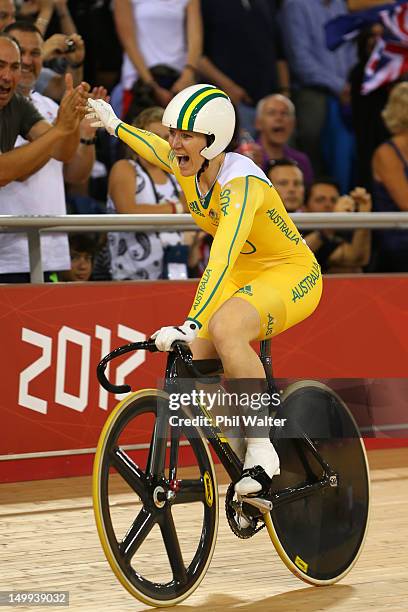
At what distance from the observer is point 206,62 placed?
10.1 meters

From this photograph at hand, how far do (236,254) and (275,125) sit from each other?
15.9ft

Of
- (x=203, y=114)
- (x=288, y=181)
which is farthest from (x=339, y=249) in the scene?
(x=203, y=114)

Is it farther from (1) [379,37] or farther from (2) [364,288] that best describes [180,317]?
(1) [379,37]

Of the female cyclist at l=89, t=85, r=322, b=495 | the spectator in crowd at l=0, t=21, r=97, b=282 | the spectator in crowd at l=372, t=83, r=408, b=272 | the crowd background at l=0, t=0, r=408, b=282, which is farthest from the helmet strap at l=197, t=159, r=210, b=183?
the spectator in crowd at l=372, t=83, r=408, b=272

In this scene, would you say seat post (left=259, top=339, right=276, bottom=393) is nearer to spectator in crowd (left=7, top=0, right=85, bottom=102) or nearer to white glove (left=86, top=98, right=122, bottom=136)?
white glove (left=86, top=98, right=122, bottom=136)

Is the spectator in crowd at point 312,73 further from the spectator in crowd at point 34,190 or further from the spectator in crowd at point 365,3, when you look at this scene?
the spectator in crowd at point 34,190

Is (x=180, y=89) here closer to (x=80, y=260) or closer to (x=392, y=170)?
(x=392, y=170)

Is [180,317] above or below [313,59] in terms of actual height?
below

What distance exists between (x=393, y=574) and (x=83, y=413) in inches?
101

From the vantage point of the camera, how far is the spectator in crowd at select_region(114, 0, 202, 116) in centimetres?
955

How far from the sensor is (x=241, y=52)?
10.3 meters

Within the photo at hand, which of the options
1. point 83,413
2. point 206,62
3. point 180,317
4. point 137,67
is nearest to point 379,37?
point 206,62

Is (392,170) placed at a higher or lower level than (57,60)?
lower

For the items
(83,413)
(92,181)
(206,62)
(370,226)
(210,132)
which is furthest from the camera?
(206,62)
